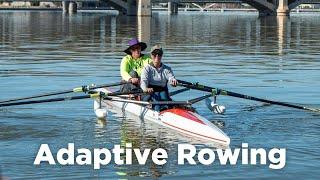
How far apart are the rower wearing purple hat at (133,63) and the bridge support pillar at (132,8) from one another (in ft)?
403

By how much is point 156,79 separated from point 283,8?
13438 cm

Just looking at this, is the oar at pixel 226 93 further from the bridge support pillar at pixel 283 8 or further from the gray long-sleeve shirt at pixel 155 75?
the bridge support pillar at pixel 283 8

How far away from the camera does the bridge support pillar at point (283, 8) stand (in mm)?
149875

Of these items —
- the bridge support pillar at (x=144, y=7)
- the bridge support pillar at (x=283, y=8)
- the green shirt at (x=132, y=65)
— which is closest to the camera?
the green shirt at (x=132, y=65)

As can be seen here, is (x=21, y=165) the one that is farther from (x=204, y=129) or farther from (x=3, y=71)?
(x=3, y=71)

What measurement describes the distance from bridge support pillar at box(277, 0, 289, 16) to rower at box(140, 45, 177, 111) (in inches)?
5246

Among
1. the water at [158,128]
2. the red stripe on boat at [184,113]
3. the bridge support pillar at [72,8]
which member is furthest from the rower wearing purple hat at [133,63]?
the bridge support pillar at [72,8]

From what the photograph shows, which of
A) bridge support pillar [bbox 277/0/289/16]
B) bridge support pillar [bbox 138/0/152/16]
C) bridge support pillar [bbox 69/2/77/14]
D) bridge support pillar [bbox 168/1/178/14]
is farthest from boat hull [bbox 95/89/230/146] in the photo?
bridge support pillar [bbox 69/2/77/14]

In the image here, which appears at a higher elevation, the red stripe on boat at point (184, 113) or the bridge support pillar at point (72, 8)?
the bridge support pillar at point (72, 8)

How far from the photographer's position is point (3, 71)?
1266 inches

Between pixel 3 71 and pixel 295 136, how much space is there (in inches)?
699

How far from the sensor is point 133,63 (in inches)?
824

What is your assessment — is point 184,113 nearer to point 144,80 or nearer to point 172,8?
point 144,80

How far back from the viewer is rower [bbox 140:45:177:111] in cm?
1878
